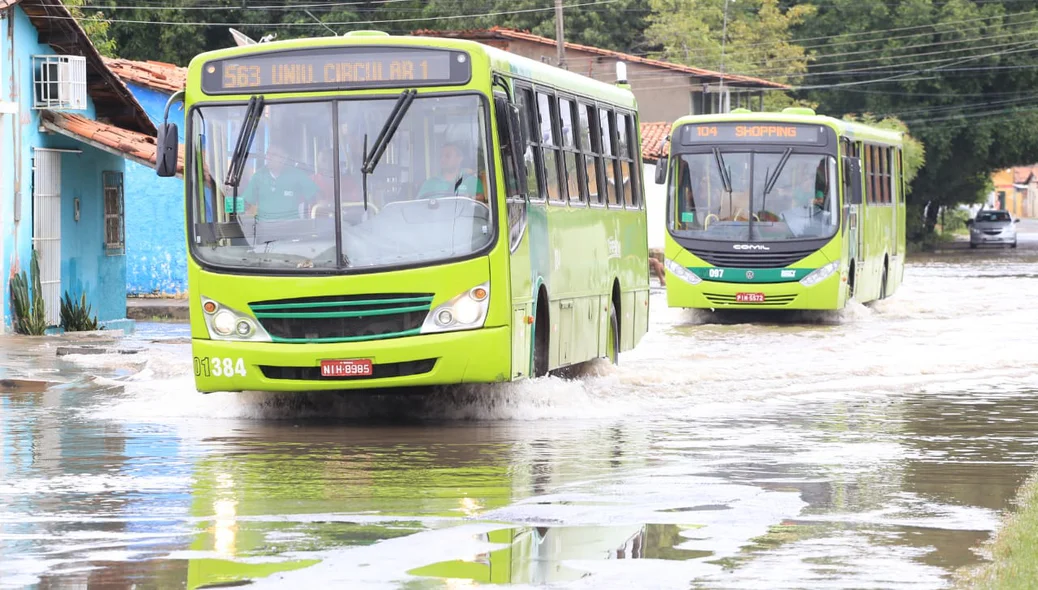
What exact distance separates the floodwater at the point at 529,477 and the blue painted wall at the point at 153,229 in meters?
15.3

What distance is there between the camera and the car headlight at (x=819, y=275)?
29.5 metres

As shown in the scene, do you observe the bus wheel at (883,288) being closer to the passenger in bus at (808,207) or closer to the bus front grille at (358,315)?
the passenger in bus at (808,207)

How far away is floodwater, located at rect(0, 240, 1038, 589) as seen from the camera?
8367 millimetres

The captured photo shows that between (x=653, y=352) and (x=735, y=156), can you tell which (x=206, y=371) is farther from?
(x=735, y=156)

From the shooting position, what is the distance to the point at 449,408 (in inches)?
634

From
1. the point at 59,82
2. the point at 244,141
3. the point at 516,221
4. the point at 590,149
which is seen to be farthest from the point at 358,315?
the point at 59,82

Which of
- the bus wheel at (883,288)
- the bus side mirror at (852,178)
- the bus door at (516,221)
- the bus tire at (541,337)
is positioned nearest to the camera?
the bus door at (516,221)

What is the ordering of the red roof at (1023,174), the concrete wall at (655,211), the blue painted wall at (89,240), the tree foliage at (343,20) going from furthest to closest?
the red roof at (1023,174)
the tree foliage at (343,20)
the concrete wall at (655,211)
the blue painted wall at (89,240)

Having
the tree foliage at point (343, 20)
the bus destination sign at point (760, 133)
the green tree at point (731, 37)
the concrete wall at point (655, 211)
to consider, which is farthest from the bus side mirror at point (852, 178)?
the green tree at point (731, 37)

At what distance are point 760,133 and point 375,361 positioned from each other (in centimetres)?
1627

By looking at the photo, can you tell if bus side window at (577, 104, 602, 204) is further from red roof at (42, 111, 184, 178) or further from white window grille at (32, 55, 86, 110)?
white window grille at (32, 55, 86, 110)

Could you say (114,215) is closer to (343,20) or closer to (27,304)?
(27,304)

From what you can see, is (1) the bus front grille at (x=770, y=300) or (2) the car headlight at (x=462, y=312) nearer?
(2) the car headlight at (x=462, y=312)

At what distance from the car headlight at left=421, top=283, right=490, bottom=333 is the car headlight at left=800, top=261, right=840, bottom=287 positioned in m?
15.7
